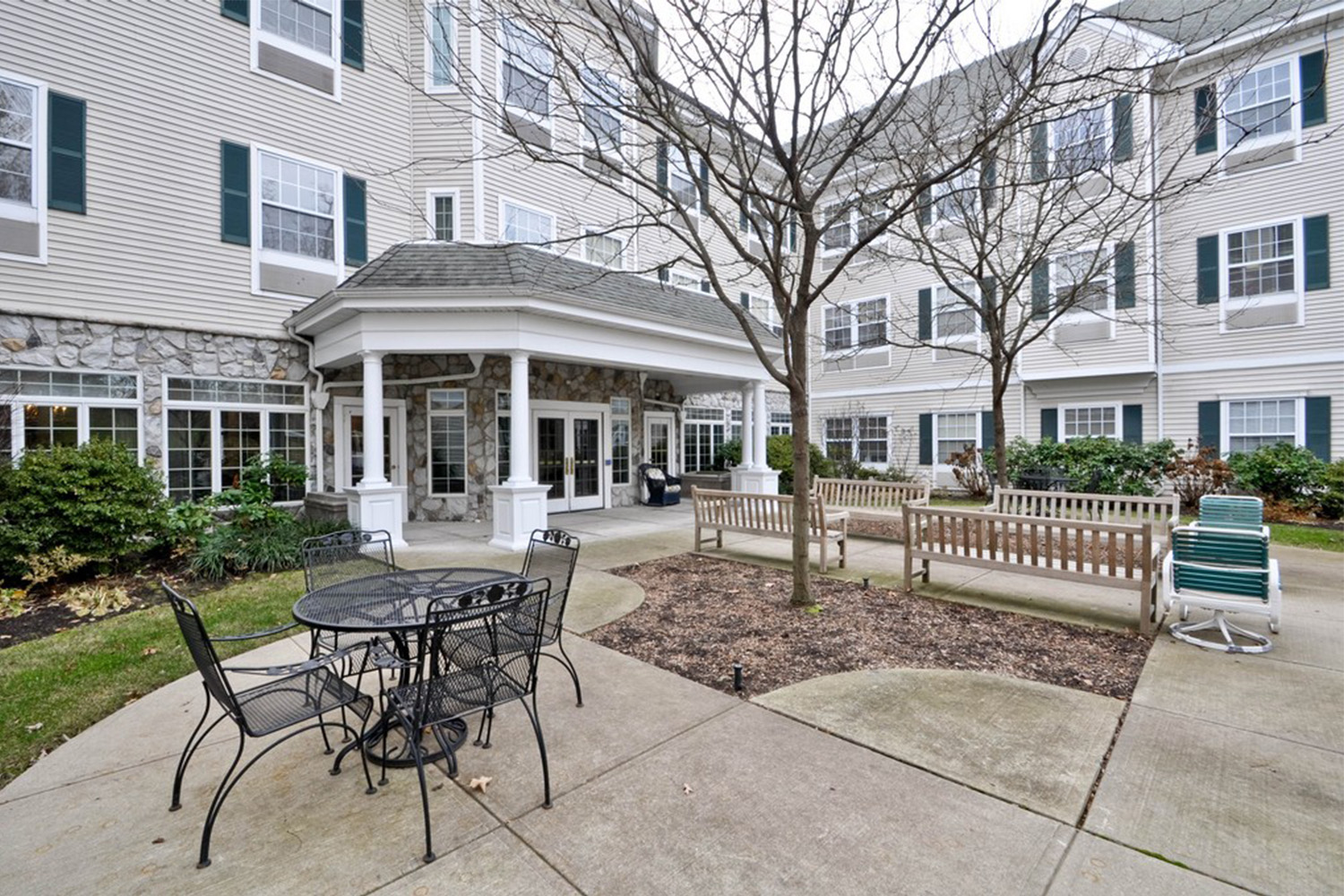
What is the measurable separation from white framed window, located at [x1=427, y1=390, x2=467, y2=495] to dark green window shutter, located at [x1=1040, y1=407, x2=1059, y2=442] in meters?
13.8

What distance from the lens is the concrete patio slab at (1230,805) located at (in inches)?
89.4

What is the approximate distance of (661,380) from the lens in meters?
14.8

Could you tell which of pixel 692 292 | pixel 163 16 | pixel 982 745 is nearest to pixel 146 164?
pixel 163 16

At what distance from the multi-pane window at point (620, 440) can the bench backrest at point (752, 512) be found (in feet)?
16.9

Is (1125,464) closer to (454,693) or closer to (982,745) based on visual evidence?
(982,745)

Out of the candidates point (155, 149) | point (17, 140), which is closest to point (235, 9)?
point (155, 149)

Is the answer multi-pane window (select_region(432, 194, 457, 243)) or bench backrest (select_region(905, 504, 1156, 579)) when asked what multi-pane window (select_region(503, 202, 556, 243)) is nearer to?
multi-pane window (select_region(432, 194, 457, 243))

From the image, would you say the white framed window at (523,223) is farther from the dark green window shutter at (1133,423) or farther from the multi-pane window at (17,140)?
the dark green window shutter at (1133,423)

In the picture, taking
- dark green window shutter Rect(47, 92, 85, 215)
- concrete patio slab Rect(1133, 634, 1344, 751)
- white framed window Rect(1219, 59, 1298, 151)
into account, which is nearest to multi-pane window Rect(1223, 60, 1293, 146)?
white framed window Rect(1219, 59, 1298, 151)

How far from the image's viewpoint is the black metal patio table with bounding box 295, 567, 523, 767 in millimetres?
2807

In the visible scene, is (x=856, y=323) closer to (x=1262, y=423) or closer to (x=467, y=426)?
(x=1262, y=423)

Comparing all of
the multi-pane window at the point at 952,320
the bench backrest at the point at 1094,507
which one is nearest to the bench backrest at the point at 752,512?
the bench backrest at the point at 1094,507

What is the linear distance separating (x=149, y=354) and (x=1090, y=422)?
61.7 ft

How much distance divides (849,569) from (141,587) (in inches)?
313
